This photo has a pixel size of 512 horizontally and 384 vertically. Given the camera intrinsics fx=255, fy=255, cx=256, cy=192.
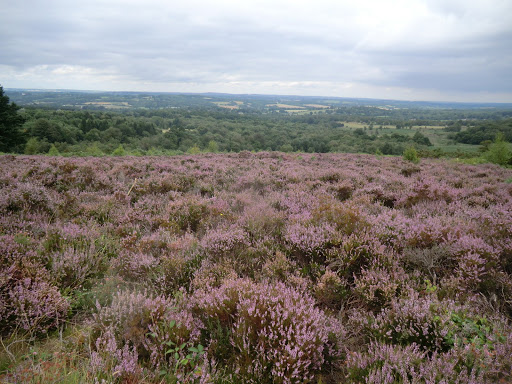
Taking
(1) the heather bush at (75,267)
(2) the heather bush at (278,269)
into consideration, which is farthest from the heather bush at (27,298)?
(2) the heather bush at (278,269)

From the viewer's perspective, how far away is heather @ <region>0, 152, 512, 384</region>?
191 cm

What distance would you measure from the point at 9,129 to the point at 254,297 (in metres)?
49.5

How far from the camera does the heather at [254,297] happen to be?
1910mm

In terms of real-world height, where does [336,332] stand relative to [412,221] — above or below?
below

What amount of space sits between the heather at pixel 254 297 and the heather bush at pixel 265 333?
0.02 meters

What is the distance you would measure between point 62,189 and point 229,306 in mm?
6715

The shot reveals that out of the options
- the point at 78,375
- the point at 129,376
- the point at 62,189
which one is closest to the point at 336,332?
the point at 129,376

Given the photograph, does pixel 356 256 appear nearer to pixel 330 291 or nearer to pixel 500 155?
pixel 330 291

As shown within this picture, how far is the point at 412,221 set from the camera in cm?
419

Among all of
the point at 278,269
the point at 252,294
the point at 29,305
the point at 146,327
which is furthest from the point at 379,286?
the point at 29,305

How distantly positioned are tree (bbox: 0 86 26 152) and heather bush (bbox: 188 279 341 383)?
47.1 metres

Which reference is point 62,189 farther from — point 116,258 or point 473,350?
point 473,350

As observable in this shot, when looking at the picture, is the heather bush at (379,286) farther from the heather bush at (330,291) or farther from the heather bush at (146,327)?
the heather bush at (146,327)

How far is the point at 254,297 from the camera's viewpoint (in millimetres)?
2348
